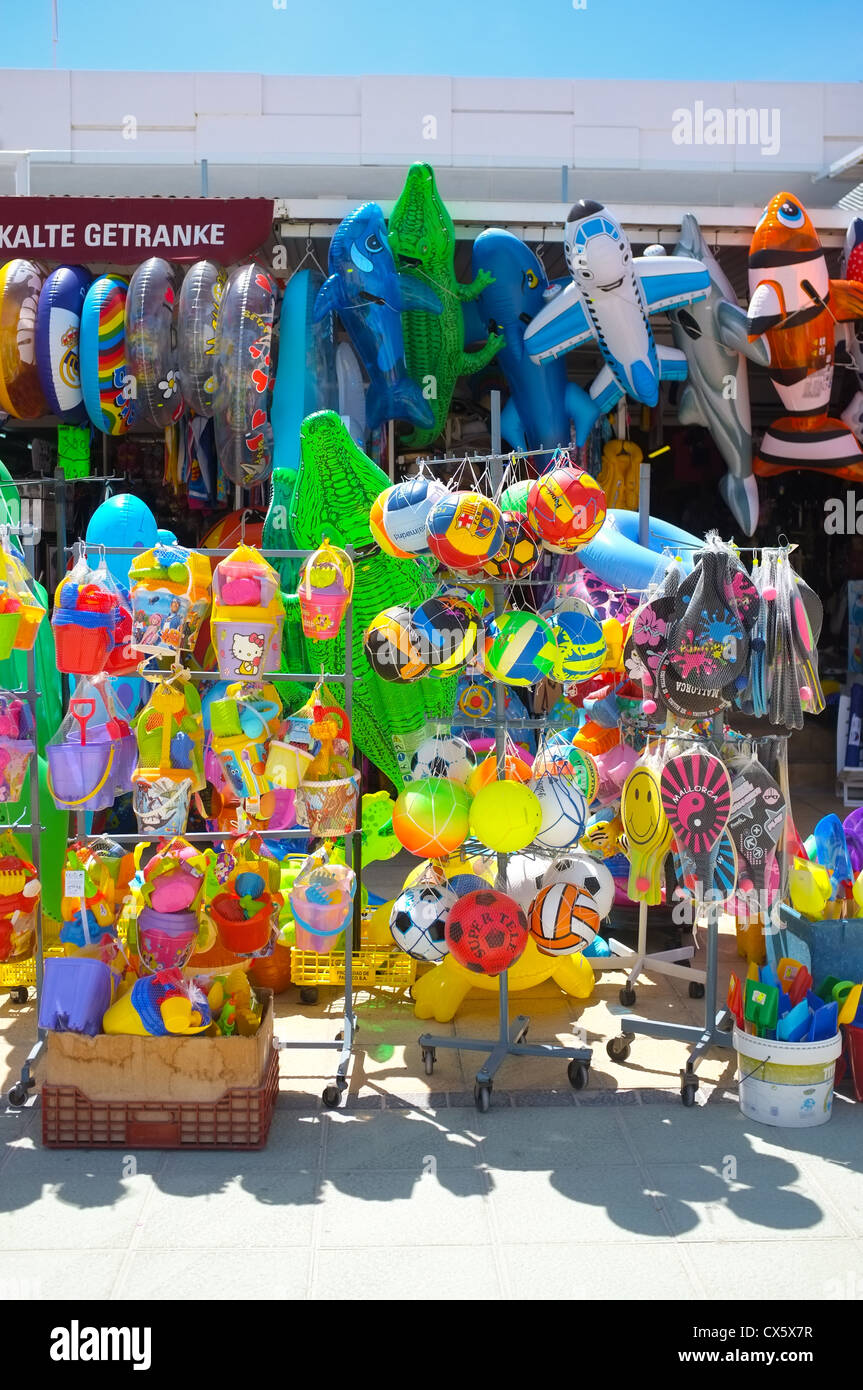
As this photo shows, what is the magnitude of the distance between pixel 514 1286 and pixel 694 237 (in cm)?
570

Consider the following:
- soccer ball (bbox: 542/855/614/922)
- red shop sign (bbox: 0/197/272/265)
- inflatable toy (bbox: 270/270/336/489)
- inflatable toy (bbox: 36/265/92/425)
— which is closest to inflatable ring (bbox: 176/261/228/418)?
red shop sign (bbox: 0/197/272/265)

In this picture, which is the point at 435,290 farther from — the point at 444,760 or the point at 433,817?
the point at 433,817

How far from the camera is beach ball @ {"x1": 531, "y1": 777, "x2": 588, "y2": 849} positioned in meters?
3.98

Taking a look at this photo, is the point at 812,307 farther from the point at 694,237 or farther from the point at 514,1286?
the point at 514,1286

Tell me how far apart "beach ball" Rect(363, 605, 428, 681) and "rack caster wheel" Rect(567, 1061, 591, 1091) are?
1356mm

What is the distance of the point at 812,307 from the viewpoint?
6.87 metres

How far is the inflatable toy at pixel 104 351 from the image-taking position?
6.47 m

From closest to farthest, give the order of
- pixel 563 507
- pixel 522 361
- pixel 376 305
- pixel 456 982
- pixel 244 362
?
pixel 563 507, pixel 456 982, pixel 244 362, pixel 376 305, pixel 522 361

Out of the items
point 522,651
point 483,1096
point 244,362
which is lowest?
point 483,1096

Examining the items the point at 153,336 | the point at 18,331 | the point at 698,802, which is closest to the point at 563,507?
the point at 698,802

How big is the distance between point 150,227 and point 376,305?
1.32 meters

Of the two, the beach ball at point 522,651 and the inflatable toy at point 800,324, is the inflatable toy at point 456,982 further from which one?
the inflatable toy at point 800,324

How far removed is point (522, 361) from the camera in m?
7.07

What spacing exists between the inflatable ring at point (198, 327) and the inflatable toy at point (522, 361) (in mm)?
1466
